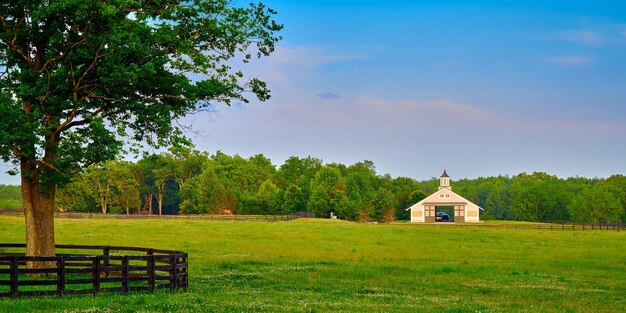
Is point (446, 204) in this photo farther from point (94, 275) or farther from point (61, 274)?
point (61, 274)

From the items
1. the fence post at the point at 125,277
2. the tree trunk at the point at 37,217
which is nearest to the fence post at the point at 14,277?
the fence post at the point at 125,277

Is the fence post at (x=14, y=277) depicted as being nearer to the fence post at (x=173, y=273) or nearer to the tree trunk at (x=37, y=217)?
the fence post at (x=173, y=273)

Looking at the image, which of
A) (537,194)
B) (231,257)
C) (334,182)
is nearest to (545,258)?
(231,257)

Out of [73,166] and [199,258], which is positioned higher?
[73,166]

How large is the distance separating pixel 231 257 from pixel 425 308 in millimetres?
27030

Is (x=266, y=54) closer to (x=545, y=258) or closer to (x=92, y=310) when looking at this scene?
(x=92, y=310)

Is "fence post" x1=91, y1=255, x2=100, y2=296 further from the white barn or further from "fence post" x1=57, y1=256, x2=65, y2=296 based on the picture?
the white barn

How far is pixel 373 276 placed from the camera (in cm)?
4047

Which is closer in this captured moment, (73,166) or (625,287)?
(73,166)

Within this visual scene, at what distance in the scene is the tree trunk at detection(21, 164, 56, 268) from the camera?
35.0m

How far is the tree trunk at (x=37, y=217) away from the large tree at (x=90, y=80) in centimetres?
5

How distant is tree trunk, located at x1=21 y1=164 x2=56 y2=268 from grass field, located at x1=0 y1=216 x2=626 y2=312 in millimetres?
7389

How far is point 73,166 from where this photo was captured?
33.1 meters

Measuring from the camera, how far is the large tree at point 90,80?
32.2m
